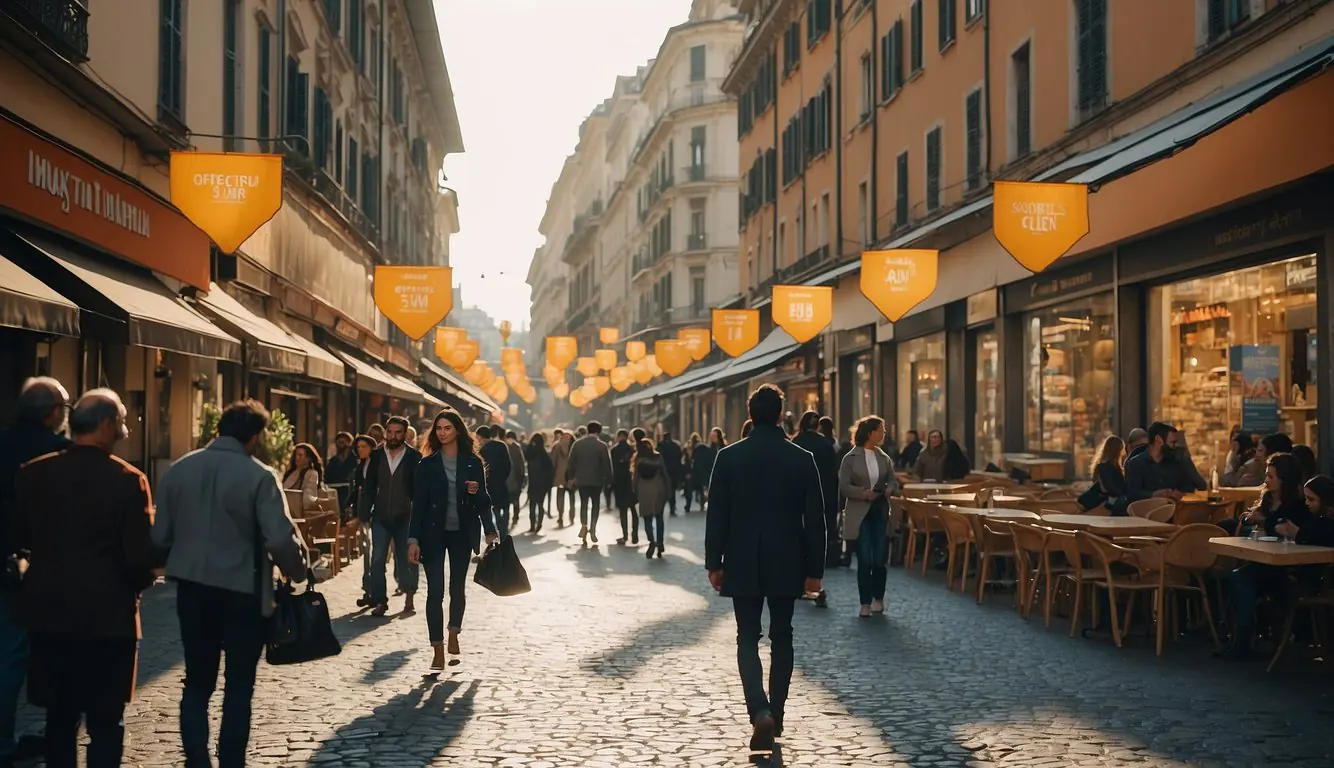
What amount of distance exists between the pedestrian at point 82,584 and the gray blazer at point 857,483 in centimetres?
834

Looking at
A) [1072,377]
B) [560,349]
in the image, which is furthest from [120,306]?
[560,349]

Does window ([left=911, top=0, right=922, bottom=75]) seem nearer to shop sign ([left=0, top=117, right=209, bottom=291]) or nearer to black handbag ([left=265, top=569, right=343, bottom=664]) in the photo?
shop sign ([left=0, top=117, right=209, bottom=291])

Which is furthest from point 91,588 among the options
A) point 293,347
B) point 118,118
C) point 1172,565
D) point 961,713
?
point 293,347

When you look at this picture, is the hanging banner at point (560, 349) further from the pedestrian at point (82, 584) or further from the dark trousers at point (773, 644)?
the pedestrian at point (82, 584)

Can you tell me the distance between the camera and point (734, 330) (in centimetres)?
3008

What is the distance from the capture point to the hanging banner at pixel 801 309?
24953 mm

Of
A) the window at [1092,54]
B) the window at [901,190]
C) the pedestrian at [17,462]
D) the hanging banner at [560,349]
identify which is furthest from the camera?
the hanging banner at [560,349]

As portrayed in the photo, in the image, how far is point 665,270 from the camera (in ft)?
229

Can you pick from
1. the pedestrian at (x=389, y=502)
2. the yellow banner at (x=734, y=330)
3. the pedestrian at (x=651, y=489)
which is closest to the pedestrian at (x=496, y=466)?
the pedestrian at (x=651, y=489)

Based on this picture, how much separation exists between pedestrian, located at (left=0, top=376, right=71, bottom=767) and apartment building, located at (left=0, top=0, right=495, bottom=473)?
348 centimetres

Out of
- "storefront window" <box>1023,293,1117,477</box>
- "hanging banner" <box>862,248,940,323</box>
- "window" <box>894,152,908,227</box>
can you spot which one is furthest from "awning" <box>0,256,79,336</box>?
"window" <box>894,152,908,227</box>

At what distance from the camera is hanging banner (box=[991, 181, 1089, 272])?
49.8 feet

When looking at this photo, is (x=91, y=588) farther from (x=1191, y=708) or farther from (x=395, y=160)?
(x=395, y=160)

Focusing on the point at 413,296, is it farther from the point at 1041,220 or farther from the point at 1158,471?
the point at 1158,471
